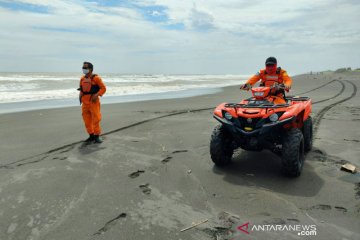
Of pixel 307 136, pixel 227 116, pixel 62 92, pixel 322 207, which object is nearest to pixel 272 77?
pixel 307 136

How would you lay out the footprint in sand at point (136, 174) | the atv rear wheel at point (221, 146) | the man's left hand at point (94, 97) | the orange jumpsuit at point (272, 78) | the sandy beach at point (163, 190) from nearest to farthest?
the sandy beach at point (163, 190) < the footprint in sand at point (136, 174) < the atv rear wheel at point (221, 146) < the orange jumpsuit at point (272, 78) < the man's left hand at point (94, 97)

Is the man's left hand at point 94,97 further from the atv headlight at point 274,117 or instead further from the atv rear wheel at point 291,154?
the atv rear wheel at point 291,154

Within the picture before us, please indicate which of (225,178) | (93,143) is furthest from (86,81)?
(225,178)

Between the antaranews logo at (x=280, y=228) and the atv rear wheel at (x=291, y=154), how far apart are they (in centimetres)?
117

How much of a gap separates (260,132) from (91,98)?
11.5 ft

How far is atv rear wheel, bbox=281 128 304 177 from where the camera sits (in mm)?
3965

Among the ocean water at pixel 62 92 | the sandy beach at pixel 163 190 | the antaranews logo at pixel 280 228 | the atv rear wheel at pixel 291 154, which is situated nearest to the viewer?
the antaranews logo at pixel 280 228

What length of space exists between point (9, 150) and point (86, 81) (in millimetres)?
1817

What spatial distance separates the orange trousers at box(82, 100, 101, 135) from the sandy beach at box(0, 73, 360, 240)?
1.05 ft

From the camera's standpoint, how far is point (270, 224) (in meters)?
2.95

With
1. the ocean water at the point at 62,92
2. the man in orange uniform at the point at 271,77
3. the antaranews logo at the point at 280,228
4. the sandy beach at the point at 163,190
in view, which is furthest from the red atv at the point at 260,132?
the ocean water at the point at 62,92

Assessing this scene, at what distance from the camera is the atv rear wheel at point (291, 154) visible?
13.0 ft

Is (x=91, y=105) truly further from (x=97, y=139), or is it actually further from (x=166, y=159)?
(x=166, y=159)

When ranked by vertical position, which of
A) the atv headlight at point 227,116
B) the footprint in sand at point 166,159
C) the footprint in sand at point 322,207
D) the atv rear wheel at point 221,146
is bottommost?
the footprint in sand at point 166,159
